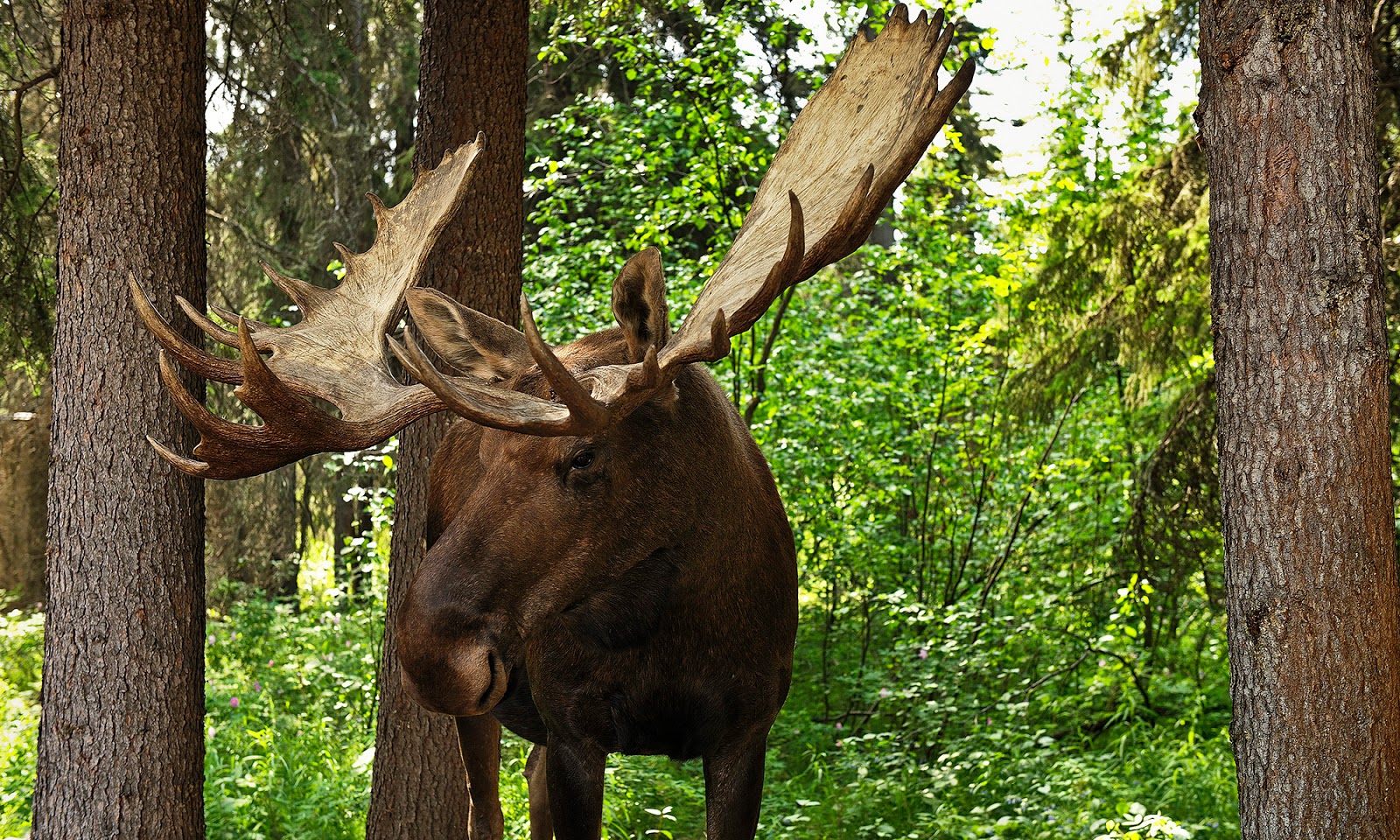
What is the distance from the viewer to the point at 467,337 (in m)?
3.92

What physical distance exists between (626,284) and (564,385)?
45cm

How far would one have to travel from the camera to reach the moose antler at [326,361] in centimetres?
350

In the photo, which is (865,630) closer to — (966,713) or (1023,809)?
(966,713)

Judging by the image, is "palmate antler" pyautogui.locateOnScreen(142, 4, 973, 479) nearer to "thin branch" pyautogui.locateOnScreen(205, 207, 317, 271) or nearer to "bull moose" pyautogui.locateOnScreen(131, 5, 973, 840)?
"bull moose" pyautogui.locateOnScreen(131, 5, 973, 840)

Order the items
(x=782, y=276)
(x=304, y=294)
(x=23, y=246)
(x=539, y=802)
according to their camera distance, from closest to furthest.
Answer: (x=782, y=276) → (x=304, y=294) → (x=539, y=802) → (x=23, y=246)

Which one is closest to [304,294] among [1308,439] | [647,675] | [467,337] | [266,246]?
[467,337]

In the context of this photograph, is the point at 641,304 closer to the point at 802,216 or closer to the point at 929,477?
the point at 802,216

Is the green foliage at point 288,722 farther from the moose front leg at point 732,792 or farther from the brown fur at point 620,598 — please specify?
the moose front leg at point 732,792

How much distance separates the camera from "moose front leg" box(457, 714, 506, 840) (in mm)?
4762

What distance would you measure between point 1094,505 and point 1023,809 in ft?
9.78

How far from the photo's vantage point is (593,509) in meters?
3.31

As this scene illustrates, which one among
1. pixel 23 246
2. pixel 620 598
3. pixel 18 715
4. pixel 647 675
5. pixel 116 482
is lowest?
pixel 18 715

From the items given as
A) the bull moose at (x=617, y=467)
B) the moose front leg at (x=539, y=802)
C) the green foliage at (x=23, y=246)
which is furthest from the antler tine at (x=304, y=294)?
the moose front leg at (x=539, y=802)

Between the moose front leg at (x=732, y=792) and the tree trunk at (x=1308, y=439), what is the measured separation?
1.47 metres
